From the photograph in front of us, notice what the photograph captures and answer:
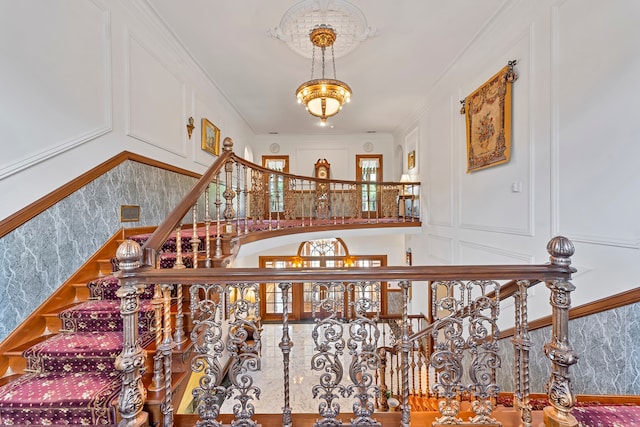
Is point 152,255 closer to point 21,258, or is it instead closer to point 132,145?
point 21,258

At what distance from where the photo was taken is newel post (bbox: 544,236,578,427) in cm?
126

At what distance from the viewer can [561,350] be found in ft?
4.17

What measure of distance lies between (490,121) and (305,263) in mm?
5769

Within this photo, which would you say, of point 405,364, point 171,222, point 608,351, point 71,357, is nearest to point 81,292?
point 71,357

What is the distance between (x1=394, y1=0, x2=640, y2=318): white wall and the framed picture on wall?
4319mm

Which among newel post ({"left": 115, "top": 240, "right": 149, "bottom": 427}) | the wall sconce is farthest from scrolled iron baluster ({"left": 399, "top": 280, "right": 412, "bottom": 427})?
the wall sconce

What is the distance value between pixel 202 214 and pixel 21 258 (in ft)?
9.72

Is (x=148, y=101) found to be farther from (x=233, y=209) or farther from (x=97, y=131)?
(x=233, y=209)

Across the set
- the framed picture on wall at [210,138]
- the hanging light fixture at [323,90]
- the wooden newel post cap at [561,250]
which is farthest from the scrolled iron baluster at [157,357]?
the framed picture on wall at [210,138]

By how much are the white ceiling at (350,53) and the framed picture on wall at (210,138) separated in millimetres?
776

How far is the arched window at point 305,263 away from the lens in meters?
A: 7.77

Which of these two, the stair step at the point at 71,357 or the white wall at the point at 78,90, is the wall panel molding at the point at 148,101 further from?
the stair step at the point at 71,357

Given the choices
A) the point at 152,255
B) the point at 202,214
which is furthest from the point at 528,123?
the point at 202,214

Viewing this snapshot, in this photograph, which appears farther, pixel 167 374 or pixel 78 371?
pixel 78 371
